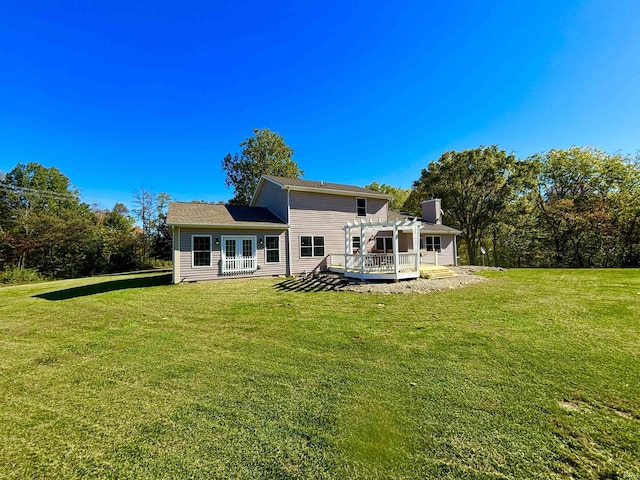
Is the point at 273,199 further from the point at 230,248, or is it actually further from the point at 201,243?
the point at 201,243

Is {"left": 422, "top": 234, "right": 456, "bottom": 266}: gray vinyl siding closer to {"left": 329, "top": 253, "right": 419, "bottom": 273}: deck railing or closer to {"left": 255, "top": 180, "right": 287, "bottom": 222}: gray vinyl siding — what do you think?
{"left": 329, "top": 253, "right": 419, "bottom": 273}: deck railing

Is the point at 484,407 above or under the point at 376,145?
under

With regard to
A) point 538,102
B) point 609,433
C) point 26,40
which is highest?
point 26,40

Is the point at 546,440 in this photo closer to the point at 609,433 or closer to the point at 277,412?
the point at 609,433

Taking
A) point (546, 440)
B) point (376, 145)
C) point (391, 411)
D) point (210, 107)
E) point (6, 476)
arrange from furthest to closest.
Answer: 1. point (376, 145)
2. point (210, 107)
3. point (391, 411)
4. point (546, 440)
5. point (6, 476)

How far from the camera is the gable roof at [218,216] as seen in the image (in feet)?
38.9

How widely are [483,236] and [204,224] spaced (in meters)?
27.3

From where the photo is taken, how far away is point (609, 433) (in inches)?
96.3

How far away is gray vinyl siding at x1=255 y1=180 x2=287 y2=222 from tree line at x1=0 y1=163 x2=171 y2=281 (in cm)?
1293

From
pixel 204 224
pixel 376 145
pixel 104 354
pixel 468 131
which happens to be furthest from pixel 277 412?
pixel 468 131

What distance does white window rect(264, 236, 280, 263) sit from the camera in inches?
546

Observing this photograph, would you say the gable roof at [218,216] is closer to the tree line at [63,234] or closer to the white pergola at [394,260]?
the white pergola at [394,260]

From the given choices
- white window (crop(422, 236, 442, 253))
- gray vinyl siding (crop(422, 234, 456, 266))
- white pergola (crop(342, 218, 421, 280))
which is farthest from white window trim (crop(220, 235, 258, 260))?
gray vinyl siding (crop(422, 234, 456, 266))

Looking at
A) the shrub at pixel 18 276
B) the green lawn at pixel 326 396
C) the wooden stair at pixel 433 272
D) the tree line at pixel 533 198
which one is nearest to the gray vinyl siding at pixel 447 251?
the tree line at pixel 533 198
